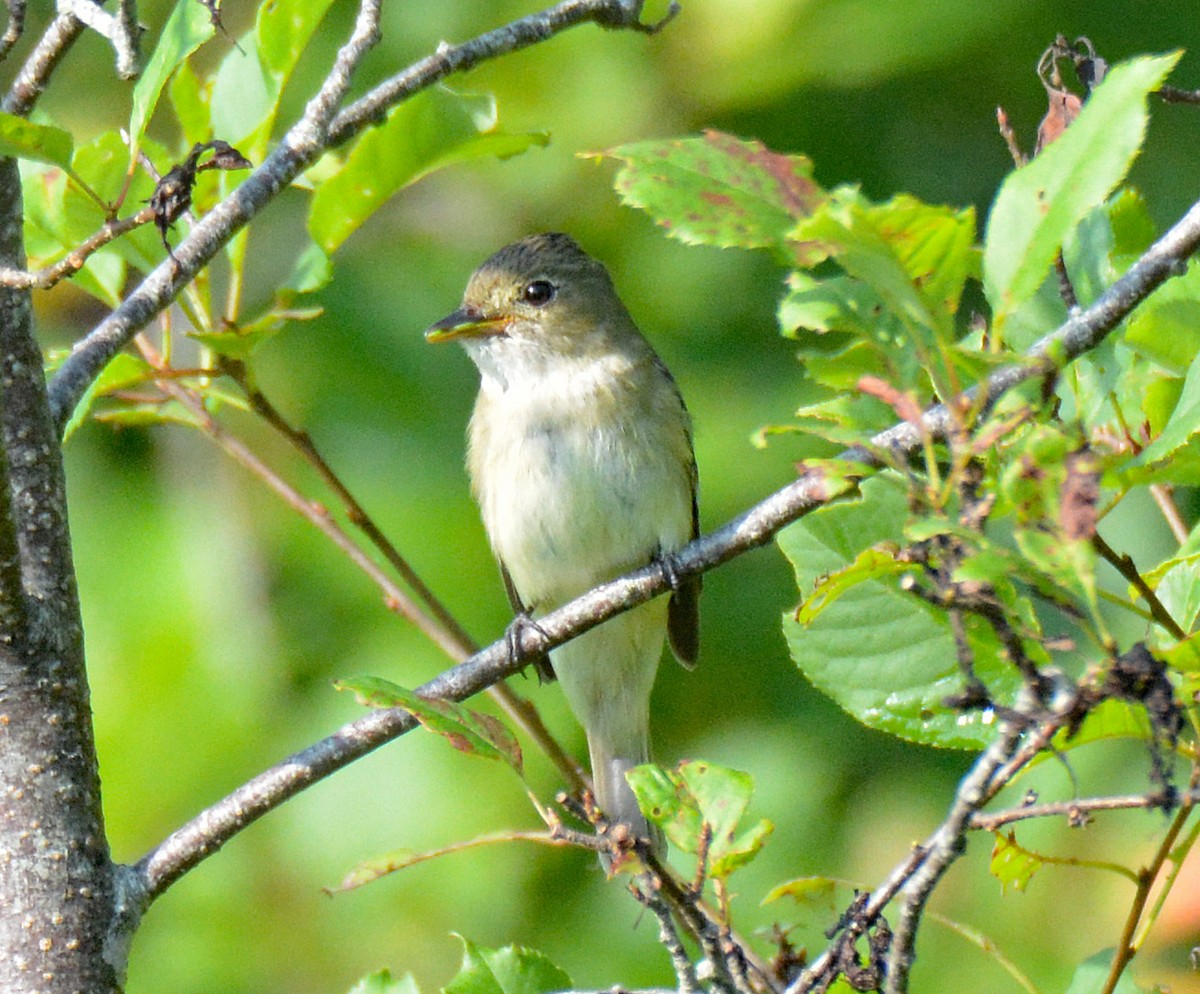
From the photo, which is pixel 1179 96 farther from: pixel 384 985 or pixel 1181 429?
pixel 384 985

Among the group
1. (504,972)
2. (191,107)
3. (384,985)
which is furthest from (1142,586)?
(191,107)

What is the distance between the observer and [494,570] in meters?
4.77

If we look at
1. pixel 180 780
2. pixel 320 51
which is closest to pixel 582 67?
pixel 320 51

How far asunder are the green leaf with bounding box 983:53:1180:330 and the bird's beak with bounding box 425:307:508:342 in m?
2.79

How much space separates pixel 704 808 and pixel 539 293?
278cm

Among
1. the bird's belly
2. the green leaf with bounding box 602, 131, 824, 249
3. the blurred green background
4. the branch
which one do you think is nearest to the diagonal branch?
the green leaf with bounding box 602, 131, 824, 249

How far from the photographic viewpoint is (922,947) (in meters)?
4.23

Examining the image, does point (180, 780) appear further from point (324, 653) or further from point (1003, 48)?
point (1003, 48)

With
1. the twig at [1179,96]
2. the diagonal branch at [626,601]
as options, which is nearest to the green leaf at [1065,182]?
the diagonal branch at [626,601]

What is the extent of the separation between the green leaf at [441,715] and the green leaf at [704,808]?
0.15 meters

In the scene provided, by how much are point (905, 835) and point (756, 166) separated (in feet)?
11.3

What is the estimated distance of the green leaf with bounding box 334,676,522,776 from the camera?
1.62m

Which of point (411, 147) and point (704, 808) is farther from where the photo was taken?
point (411, 147)

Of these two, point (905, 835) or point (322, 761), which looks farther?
point (905, 835)
